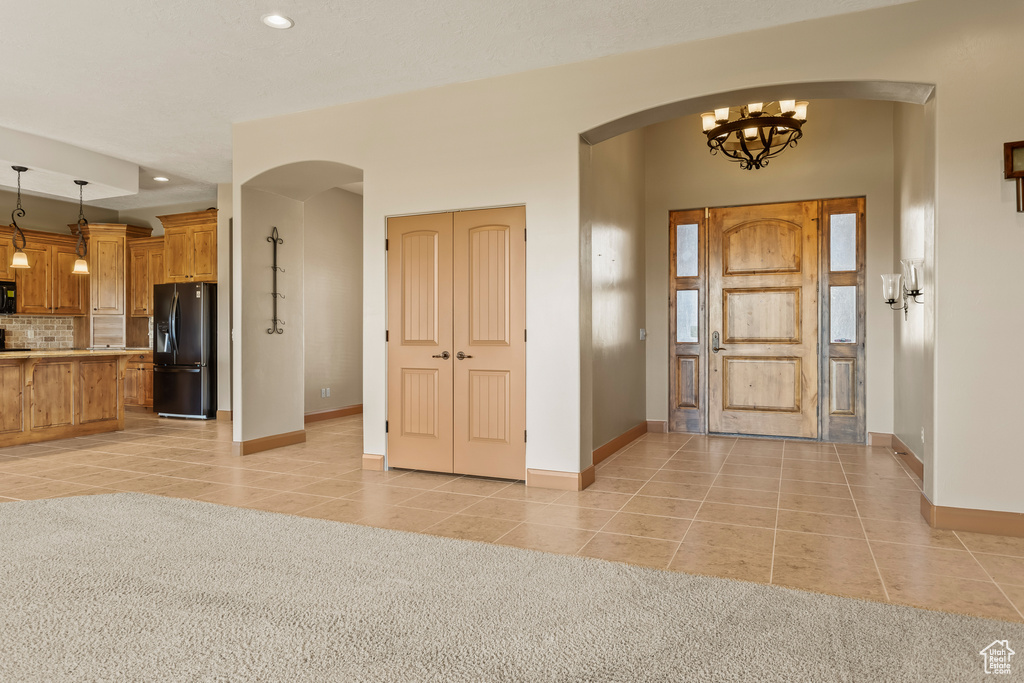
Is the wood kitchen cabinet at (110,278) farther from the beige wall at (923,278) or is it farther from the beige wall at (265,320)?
the beige wall at (923,278)

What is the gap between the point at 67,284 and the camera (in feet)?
29.8

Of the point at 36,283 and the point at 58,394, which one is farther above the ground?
the point at 36,283

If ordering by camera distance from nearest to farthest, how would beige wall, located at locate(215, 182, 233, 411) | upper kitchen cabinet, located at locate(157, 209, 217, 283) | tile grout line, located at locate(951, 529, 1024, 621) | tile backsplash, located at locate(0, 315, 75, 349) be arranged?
tile grout line, located at locate(951, 529, 1024, 621)
beige wall, located at locate(215, 182, 233, 411)
upper kitchen cabinet, located at locate(157, 209, 217, 283)
tile backsplash, located at locate(0, 315, 75, 349)

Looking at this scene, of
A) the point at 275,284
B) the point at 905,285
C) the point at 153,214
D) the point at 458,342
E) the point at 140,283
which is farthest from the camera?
the point at 153,214

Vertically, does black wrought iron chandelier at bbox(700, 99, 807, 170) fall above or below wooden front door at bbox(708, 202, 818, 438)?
above

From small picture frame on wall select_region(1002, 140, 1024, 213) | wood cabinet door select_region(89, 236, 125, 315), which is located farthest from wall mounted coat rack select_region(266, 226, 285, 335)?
small picture frame on wall select_region(1002, 140, 1024, 213)

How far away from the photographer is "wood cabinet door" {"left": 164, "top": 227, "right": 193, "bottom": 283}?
27.7 feet

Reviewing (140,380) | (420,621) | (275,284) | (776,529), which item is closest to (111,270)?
(140,380)

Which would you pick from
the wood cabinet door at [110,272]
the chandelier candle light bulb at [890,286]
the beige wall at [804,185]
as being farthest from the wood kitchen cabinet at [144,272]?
the chandelier candle light bulb at [890,286]

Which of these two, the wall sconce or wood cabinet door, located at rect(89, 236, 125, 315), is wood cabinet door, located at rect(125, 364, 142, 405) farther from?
the wall sconce

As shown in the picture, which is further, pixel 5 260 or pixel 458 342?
pixel 5 260

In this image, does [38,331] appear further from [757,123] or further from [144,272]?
[757,123]

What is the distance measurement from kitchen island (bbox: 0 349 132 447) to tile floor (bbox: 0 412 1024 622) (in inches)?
11.5

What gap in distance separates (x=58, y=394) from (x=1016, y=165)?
8456 millimetres
